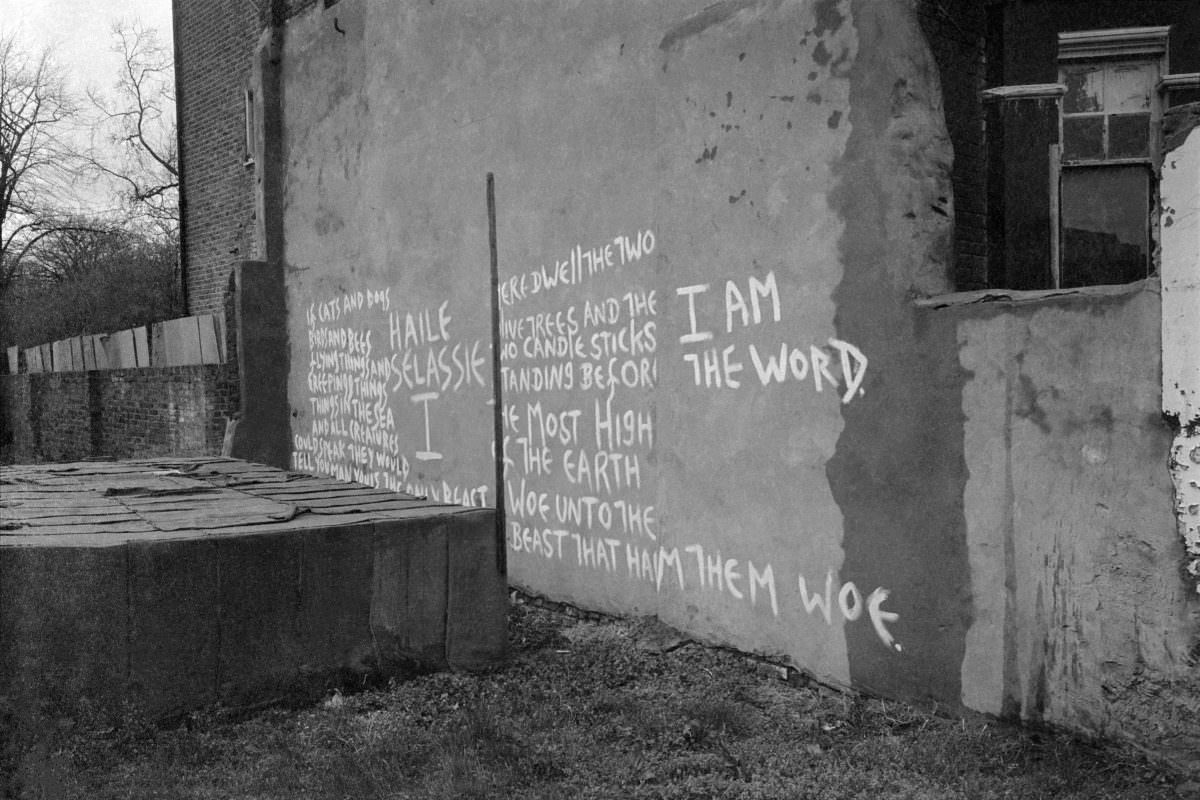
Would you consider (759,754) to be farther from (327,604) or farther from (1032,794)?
(327,604)

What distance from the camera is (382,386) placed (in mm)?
8680

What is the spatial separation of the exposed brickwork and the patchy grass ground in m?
6.69

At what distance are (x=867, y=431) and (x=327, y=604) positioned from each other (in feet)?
8.18

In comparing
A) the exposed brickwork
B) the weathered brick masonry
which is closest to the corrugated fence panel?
the exposed brickwork

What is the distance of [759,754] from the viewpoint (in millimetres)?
4098

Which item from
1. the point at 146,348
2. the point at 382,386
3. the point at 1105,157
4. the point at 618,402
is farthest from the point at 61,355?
the point at 1105,157

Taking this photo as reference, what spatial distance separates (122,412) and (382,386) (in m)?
6.33

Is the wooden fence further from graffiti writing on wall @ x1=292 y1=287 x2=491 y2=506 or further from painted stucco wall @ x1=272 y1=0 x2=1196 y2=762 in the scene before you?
painted stucco wall @ x1=272 y1=0 x2=1196 y2=762

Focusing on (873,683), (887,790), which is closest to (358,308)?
(873,683)

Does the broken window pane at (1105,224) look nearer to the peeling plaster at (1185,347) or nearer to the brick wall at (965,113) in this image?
the brick wall at (965,113)

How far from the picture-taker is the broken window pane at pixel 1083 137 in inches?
261

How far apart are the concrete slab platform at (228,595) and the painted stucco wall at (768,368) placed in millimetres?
999

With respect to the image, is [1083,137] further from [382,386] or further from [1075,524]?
[382,386]

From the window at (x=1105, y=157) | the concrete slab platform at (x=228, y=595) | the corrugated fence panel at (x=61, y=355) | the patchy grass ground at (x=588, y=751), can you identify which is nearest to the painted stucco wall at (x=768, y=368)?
the patchy grass ground at (x=588, y=751)
